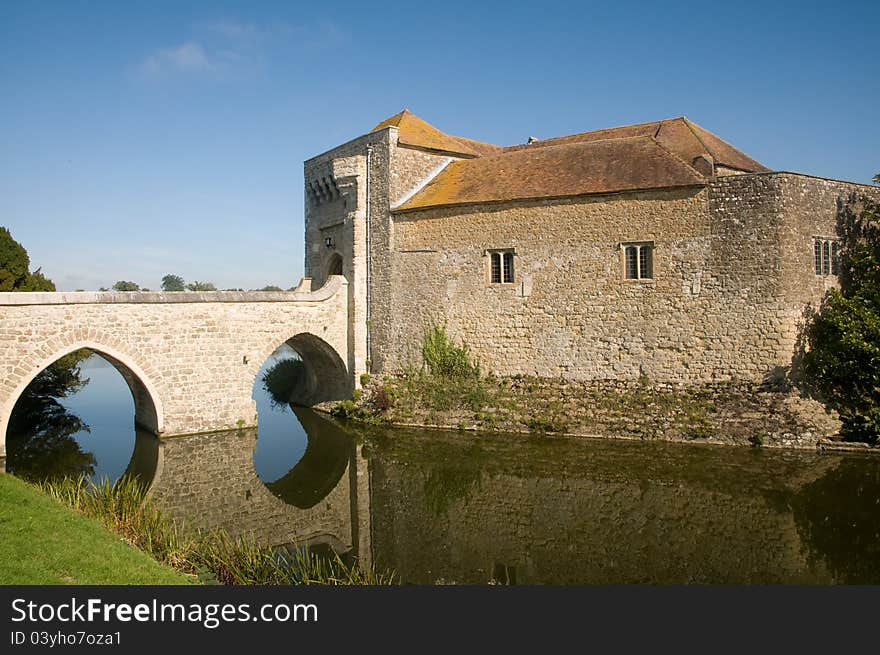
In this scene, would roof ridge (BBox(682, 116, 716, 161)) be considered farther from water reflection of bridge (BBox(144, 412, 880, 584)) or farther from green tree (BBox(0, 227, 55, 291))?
green tree (BBox(0, 227, 55, 291))

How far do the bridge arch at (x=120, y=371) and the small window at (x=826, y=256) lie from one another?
691 inches

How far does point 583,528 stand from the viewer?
11172 millimetres

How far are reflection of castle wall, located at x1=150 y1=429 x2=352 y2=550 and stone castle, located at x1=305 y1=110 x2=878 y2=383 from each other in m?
6.78

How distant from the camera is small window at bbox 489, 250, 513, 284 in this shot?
1994 cm

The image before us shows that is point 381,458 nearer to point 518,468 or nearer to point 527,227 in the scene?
point 518,468

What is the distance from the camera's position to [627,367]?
18.1 m

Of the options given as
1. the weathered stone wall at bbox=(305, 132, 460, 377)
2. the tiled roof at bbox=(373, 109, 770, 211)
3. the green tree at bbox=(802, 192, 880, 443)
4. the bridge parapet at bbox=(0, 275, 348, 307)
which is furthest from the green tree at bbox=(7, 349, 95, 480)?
the green tree at bbox=(802, 192, 880, 443)

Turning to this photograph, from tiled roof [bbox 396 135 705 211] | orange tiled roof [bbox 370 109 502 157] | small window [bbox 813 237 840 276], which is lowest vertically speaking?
small window [bbox 813 237 840 276]

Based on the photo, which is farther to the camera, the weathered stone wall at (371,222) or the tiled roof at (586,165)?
the weathered stone wall at (371,222)

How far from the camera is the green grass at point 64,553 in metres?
7.55

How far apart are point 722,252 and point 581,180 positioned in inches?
170

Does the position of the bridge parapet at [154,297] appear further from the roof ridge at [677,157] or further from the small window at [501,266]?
the roof ridge at [677,157]

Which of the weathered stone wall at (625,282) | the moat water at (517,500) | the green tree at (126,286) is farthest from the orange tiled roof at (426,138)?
the green tree at (126,286)

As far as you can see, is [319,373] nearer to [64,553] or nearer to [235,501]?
[235,501]
